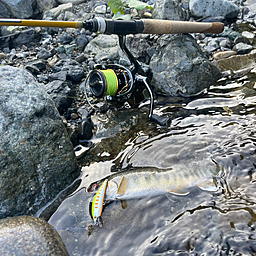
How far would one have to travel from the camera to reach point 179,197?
3457 mm

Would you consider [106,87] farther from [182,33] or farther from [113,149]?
[182,33]

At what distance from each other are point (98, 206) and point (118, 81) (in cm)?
252

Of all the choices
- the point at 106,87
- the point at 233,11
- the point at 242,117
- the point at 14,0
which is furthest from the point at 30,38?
the point at 233,11

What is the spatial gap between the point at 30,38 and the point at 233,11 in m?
7.03

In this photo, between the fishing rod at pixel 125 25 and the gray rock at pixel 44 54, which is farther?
the gray rock at pixel 44 54

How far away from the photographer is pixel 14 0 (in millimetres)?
8570

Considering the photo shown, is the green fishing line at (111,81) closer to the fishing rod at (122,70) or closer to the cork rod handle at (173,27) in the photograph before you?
the fishing rod at (122,70)

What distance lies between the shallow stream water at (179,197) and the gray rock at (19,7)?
237 inches

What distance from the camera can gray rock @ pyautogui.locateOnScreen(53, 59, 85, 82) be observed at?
235 inches

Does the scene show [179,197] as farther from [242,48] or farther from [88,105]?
[242,48]

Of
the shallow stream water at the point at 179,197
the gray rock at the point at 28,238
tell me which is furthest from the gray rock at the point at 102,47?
the gray rock at the point at 28,238

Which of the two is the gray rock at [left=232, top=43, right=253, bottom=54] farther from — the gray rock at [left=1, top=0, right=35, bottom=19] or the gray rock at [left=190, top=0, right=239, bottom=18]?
the gray rock at [left=1, top=0, right=35, bottom=19]

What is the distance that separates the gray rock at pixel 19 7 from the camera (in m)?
8.56

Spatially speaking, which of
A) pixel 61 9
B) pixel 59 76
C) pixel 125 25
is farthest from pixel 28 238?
pixel 61 9
